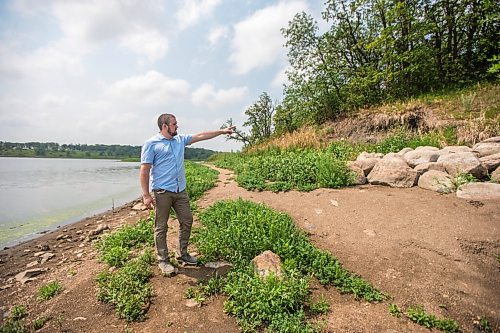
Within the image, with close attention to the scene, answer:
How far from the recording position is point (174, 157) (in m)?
4.08

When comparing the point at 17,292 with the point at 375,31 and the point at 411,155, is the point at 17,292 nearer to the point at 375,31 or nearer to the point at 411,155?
the point at 411,155

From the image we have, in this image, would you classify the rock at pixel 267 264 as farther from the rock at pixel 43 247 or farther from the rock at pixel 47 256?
the rock at pixel 43 247

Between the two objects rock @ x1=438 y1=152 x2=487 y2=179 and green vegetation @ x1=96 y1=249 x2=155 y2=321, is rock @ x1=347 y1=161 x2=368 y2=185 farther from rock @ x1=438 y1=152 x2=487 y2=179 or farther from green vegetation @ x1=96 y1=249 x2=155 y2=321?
green vegetation @ x1=96 y1=249 x2=155 y2=321

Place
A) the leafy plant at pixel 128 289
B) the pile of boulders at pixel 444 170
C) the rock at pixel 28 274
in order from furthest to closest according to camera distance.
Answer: the pile of boulders at pixel 444 170 < the rock at pixel 28 274 < the leafy plant at pixel 128 289

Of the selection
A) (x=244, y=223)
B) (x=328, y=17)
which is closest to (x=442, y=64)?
(x=328, y=17)

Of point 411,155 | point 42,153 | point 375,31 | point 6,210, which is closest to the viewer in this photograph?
point 411,155

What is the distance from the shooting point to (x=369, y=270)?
3.83 m

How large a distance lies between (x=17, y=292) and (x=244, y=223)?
381cm

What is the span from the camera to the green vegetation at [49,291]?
3.70 metres

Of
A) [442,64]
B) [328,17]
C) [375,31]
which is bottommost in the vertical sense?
[442,64]

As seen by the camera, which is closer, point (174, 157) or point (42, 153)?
point (174, 157)

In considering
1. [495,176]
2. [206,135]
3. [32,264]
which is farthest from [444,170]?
[32,264]

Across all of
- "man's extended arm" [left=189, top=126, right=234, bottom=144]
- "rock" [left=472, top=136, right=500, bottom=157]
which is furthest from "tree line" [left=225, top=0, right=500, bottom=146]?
"man's extended arm" [left=189, top=126, right=234, bottom=144]

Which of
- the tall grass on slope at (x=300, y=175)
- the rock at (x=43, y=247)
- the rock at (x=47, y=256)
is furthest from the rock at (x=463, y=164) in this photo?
the rock at (x=43, y=247)
